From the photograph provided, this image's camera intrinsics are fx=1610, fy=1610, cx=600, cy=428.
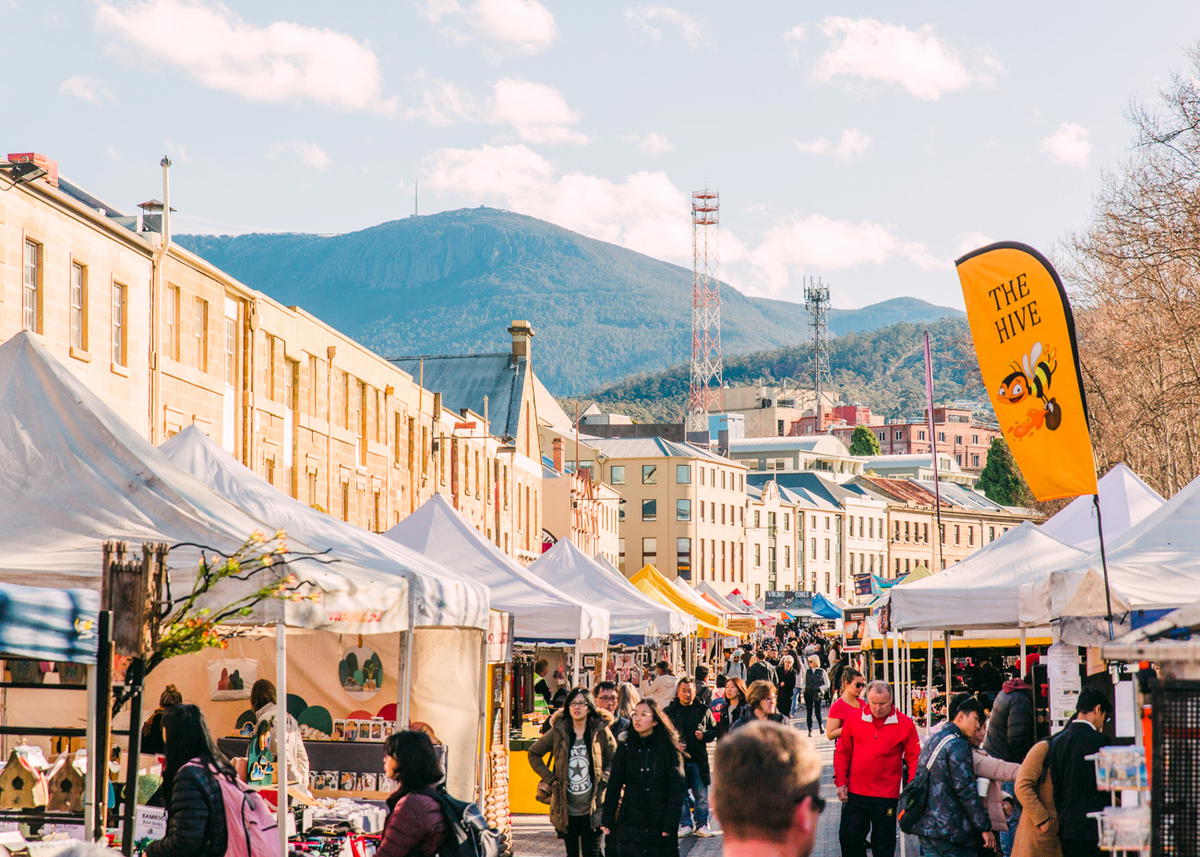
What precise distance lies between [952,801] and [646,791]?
2.14 m

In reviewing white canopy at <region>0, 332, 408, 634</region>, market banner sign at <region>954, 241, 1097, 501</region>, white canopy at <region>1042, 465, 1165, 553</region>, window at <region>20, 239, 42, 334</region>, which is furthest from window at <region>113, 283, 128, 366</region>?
market banner sign at <region>954, 241, 1097, 501</region>

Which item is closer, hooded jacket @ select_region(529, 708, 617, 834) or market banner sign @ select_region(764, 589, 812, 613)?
hooded jacket @ select_region(529, 708, 617, 834)

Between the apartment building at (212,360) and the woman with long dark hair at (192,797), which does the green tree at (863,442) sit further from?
the woman with long dark hair at (192,797)

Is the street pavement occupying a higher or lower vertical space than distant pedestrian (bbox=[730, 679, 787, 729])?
lower

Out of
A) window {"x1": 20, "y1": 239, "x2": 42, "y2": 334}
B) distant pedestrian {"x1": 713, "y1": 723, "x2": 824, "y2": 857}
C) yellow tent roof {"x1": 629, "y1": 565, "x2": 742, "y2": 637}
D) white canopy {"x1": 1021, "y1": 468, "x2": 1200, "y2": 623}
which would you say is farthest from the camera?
yellow tent roof {"x1": 629, "y1": 565, "x2": 742, "y2": 637}

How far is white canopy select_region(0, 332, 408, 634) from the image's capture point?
404 inches

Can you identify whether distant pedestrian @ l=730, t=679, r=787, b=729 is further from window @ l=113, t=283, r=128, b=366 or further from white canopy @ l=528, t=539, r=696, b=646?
window @ l=113, t=283, r=128, b=366

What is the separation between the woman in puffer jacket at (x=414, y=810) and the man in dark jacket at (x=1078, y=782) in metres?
3.87

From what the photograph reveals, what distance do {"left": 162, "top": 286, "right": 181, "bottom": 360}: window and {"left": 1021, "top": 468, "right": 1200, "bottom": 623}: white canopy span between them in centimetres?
2085

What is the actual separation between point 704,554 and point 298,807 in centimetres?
10082

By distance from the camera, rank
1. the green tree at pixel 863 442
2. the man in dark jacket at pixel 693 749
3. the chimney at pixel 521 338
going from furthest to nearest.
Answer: the green tree at pixel 863 442, the chimney at pixel 521 338, the man in dark jacket at pixel 693 749

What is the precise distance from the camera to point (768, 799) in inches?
150

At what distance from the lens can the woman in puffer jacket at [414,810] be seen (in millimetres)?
8148

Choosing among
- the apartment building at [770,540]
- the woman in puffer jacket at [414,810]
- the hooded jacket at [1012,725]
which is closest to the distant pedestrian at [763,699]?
the hooded jacket at [1012,725]
